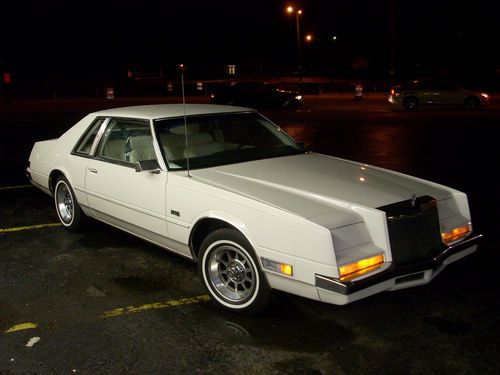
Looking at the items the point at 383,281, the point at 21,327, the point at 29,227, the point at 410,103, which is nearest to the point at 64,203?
the point at 29,227

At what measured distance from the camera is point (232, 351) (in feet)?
11.5

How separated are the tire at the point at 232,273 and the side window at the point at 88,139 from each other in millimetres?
2150

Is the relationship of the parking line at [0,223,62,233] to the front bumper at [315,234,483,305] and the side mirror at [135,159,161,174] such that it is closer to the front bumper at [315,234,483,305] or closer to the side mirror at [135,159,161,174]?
the side mirror at [135,159,161,174]

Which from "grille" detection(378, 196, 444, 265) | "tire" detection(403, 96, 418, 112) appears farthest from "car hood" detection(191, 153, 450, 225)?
"tire" detection(403, 96, 418, 112)

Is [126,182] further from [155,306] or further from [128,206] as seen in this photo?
[155,306]

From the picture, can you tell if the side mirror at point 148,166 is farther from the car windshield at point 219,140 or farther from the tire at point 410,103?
the tire at point 410,103

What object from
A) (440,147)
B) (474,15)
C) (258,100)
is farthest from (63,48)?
(440,147)

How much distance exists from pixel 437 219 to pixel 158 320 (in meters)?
2.11

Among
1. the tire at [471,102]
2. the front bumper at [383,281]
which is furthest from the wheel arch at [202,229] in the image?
the tire at [471,102]

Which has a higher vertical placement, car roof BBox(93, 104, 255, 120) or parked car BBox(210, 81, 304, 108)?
parked car BBox(210, 81, 304, 108)

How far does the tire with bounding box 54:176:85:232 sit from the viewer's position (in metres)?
5.84

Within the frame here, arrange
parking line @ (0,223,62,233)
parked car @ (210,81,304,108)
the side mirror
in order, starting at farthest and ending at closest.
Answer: parked car @ (210,81,304,108) → parking line @ (0,223,62,233) → the side mirror

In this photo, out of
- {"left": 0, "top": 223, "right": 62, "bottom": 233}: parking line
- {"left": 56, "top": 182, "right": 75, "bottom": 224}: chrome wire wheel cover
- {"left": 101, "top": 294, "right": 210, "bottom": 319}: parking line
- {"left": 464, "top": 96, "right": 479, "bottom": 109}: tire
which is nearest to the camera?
{"left": 101, "top": 294, "right": 210, "bottom": 319}: parking line

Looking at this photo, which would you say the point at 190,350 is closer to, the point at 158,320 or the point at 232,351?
the point at 232,351
